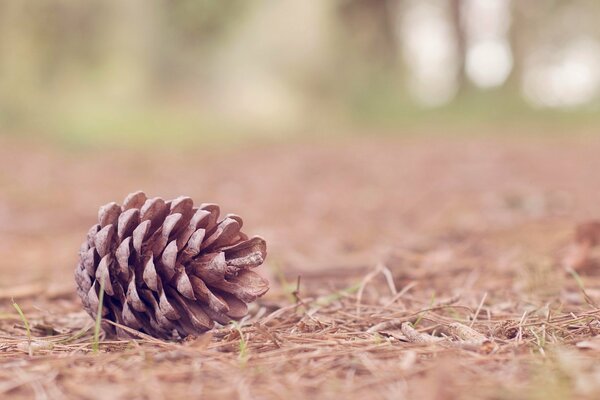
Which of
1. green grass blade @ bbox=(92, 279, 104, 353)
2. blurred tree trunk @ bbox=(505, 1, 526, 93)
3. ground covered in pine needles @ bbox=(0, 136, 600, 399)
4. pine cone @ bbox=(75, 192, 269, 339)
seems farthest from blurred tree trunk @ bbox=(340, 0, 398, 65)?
green grass blade @ bbox=(92, 279, 104, 353)

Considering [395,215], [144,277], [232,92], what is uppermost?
[232,92]

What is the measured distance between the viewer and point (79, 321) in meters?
1.49

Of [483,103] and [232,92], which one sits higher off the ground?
[232,92]

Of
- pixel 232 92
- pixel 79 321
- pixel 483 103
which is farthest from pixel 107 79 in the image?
pixel 79 321

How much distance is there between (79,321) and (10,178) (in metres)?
3.59

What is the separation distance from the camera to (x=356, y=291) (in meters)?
1.71

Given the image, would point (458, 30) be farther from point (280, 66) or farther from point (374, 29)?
point (280, 66)

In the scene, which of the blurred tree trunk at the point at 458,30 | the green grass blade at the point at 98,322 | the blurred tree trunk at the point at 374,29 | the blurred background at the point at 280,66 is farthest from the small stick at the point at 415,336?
the blurred tree trunk at the point at 374,29

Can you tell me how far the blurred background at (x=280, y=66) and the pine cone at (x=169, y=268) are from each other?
19.6 ft

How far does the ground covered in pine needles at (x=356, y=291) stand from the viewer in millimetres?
933

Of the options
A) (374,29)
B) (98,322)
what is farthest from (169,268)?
(374,29)

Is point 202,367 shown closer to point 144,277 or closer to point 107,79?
point 144,277

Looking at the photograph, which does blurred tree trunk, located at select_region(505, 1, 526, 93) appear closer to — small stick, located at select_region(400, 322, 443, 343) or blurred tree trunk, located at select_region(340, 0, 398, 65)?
blurred tree trunk, located at select_region(340, 0, 398, 65)

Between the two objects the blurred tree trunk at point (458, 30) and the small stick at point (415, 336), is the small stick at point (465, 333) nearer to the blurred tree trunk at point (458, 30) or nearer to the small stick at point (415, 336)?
the small stick at point (415, 336)
